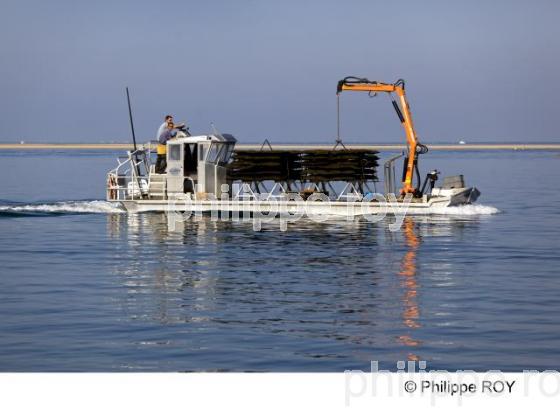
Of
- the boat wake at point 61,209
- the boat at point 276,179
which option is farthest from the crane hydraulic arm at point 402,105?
the boat wake at point 61,209

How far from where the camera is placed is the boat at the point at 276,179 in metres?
44.3

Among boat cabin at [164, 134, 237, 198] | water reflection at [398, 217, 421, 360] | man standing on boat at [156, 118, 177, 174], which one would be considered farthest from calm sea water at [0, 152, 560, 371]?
man standing on boat at [156, 118, 177, 174]

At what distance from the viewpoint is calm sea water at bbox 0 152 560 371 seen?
18125mm

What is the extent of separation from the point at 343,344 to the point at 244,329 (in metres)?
2.18

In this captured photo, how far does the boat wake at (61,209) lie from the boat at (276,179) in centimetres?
325

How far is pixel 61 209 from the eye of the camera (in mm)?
50250

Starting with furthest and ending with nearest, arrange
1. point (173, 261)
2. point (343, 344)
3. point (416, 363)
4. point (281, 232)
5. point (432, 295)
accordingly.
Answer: point (281, 232) < point (173, 261) < point (432, 295) < point (343, 344) < point (416, 363)

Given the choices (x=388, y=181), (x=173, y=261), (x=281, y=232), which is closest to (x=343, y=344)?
(x=173, y=261)

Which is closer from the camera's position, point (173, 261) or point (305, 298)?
point (305, 298)

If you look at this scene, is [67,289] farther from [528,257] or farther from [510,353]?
[528,257]

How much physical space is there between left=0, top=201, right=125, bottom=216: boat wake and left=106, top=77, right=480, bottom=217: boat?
3252mm

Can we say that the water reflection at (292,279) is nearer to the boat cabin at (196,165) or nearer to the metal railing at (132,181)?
the boat cabin at (196,165)
